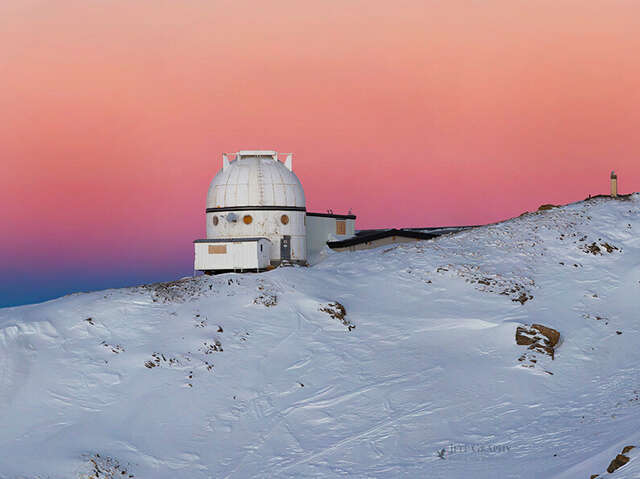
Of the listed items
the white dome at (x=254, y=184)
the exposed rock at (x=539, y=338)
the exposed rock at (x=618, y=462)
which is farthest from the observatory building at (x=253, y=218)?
the exposed rock at (x=618, y=462)

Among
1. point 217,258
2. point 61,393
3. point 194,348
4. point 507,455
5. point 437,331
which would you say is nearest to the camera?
point 507,455

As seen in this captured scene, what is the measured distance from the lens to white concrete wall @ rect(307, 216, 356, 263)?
1929 inches

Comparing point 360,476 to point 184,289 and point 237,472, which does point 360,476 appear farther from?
point 184,289

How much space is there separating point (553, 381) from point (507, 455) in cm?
694

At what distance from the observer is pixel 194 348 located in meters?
26.4

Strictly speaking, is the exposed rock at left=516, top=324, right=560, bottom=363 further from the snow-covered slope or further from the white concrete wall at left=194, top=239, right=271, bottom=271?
the white concrete wall at left=194, top=239, right=271, bottom=271

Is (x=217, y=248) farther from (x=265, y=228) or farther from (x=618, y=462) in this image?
(x=618, y=462)

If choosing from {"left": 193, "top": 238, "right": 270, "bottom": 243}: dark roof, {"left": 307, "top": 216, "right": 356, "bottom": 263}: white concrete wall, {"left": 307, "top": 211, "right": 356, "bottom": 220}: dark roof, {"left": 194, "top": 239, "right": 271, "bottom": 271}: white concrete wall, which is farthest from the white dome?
{"left": 307, "top": 211, "right": 356, "bottom": 220}: dark roof

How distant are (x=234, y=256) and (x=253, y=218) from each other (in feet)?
9.67

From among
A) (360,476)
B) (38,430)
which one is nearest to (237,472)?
(360,476)

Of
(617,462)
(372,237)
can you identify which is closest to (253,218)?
(372,237)

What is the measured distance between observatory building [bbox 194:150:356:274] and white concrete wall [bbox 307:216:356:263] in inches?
87.6

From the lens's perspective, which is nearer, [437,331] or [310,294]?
[437,331]

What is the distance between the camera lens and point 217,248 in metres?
43.3
